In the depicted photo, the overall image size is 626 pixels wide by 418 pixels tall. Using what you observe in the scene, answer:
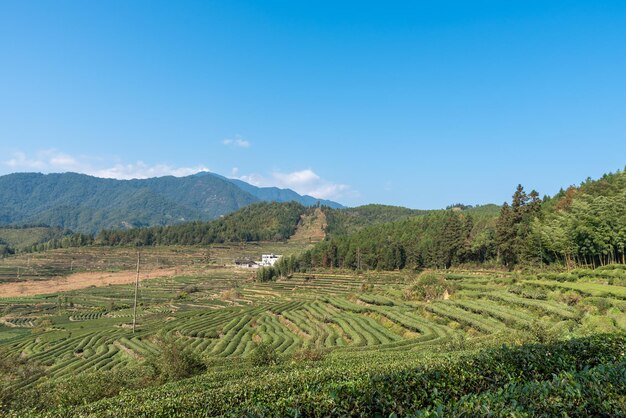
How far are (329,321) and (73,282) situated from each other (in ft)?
412

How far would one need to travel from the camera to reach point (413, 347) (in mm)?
35875

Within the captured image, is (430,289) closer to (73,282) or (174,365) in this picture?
(174,365)

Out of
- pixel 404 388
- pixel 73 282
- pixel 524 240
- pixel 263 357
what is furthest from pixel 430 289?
pixel 73 282

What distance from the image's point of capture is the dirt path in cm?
11906

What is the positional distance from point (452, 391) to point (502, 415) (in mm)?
3861

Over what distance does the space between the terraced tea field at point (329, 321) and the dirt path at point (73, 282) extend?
18.0m

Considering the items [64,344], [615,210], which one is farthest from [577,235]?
[64,344]

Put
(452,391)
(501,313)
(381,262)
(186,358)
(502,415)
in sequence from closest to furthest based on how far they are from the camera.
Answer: (502,415), (452,391), (186,358), (501,313), (381,262)

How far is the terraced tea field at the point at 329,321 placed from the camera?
3716cm

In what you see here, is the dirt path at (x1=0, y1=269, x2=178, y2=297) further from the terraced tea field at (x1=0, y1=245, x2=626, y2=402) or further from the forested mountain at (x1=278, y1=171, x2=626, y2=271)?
the forested mountain at (x1=278, y1=171, x2=626, y2=271)

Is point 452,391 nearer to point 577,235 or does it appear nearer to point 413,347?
point 413,347

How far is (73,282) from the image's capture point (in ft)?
457

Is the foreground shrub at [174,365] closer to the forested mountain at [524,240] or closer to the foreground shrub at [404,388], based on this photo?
the foreground shrub at [404,388]

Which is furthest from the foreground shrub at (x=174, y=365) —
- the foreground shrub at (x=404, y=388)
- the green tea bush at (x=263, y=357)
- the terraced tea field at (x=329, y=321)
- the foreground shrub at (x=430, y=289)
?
the foreground shrub at (x=430, y=289)
